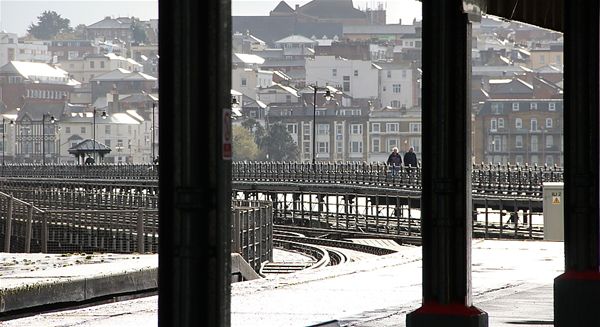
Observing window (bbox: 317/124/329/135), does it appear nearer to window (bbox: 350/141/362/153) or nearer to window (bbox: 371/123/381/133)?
window (bbox: 350/141/362/153)

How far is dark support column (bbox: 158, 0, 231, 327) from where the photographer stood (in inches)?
268

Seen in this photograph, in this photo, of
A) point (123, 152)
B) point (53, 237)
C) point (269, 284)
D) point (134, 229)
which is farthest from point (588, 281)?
point (123, 152)

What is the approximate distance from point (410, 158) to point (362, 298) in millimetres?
46271

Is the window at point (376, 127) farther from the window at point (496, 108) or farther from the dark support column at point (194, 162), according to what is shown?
the dark support column at point (194, 162)

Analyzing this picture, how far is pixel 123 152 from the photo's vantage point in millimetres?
172125

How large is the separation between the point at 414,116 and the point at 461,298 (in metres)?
139

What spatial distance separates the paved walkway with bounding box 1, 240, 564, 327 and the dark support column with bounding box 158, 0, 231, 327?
5.72 metres

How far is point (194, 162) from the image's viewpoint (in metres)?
6.85

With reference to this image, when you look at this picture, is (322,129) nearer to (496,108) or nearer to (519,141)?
(496,108)

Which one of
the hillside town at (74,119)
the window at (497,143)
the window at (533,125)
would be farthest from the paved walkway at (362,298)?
the hillside town at (74,119)

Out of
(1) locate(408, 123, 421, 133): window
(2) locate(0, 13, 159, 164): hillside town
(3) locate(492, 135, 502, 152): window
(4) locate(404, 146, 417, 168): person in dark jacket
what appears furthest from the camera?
(2) locate(0, 13, 159, 164): hillside town

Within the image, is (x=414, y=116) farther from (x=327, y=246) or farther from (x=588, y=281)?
(x=588, y=281)

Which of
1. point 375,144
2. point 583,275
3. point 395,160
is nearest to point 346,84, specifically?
point 375,144

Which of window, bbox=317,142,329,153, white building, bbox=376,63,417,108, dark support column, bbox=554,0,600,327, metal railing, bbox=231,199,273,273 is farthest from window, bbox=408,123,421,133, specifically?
dark support column, bbox=554,0,600,327
